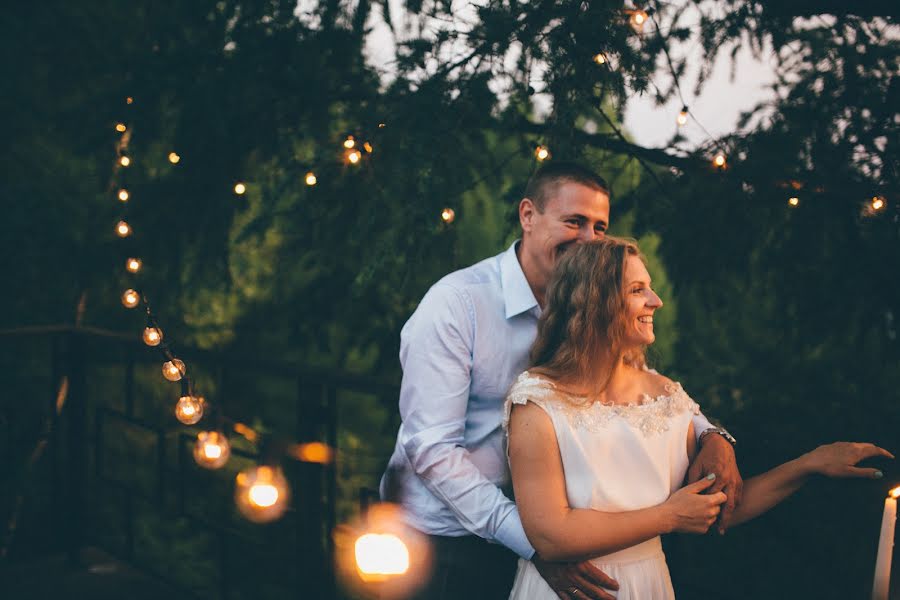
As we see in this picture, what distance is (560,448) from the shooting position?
1.71m

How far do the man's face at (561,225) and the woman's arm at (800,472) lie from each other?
772 millimetres

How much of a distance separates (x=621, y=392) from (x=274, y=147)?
237 centimetres

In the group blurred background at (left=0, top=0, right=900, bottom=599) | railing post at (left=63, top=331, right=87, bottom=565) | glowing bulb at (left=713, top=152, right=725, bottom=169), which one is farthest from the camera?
railing post at (left=63, top=331, right=87, bottom=565)

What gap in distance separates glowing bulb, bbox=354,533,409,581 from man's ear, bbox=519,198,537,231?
973mm

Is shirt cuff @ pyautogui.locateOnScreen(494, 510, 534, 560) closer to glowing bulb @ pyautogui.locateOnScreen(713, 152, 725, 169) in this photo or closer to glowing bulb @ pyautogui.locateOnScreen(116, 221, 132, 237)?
glowing bulb @ pyautogui.locateOnScreen(713, 152, 725, 169)

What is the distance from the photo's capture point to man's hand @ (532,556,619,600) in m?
1.71

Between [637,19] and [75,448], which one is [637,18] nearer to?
[637,19]

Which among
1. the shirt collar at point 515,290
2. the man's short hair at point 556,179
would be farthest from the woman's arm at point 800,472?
the man's short hair at point 556,179

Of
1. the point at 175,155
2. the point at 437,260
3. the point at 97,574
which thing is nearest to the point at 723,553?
the point at 437,260

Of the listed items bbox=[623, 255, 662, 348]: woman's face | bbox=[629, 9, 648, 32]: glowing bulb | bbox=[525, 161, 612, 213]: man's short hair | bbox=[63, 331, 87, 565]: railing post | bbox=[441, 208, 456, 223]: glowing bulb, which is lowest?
bbox=[63, 331, 87, 565]: railing post

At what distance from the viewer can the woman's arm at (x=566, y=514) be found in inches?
64.8

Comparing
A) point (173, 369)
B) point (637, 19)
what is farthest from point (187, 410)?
point (637, 19)

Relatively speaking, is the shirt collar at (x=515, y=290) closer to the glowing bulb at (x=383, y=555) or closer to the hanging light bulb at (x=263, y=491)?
the glowing bulb at (x=383, y=555)

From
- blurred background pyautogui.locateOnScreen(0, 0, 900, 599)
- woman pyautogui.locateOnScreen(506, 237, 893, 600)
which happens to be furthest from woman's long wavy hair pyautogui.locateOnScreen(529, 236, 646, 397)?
blurred background pyautogui.locateOnScreen(0, 0, 900, 599)
